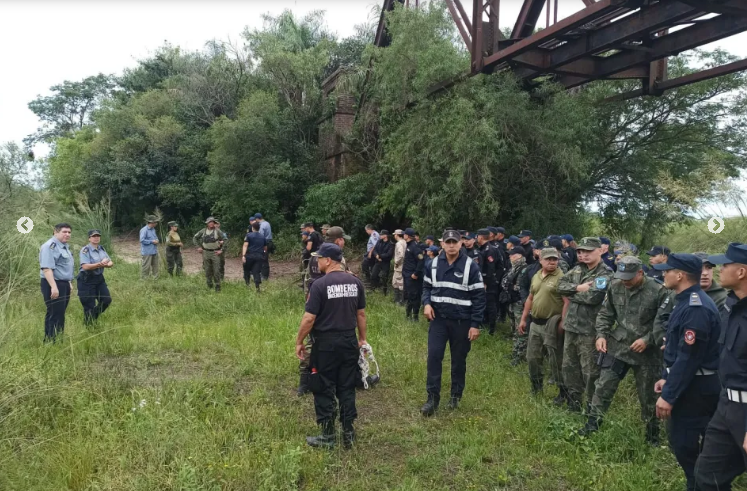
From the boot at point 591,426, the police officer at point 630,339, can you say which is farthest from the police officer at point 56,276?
the police officer at point 630,339

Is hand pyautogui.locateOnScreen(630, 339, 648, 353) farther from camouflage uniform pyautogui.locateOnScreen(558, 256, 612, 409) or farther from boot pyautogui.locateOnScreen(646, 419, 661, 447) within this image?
boot pyautogui.locateOnScreen(646, 419, 661, 447)

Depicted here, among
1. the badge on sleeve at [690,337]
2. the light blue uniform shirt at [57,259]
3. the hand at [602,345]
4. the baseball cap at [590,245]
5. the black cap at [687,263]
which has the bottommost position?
the hand at [602,345]

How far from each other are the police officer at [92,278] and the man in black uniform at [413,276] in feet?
16.0

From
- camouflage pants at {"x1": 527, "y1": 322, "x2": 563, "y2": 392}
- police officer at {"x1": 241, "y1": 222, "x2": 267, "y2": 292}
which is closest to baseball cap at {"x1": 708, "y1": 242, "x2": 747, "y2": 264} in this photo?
camouflage pants at {"x1": 527, "y1": 322, "x2": 563, "y2": 392}

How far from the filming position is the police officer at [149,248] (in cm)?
1155

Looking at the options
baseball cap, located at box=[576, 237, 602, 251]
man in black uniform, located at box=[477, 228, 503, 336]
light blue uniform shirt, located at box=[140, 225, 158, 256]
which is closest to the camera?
baseball cap, located at box=[576, 237, 602, 251]

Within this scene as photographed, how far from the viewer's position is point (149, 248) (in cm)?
1170

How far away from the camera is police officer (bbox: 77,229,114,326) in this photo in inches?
277

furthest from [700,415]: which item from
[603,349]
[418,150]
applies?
[418,150]

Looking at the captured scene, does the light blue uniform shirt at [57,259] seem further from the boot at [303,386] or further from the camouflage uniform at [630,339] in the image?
the camouflage uniform at [630,339]

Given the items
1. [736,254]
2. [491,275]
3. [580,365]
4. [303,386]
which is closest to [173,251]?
[491,275]

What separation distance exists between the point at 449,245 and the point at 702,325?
7.43ft

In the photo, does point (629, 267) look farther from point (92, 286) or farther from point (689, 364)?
point (92, 286)

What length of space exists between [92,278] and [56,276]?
82cm
